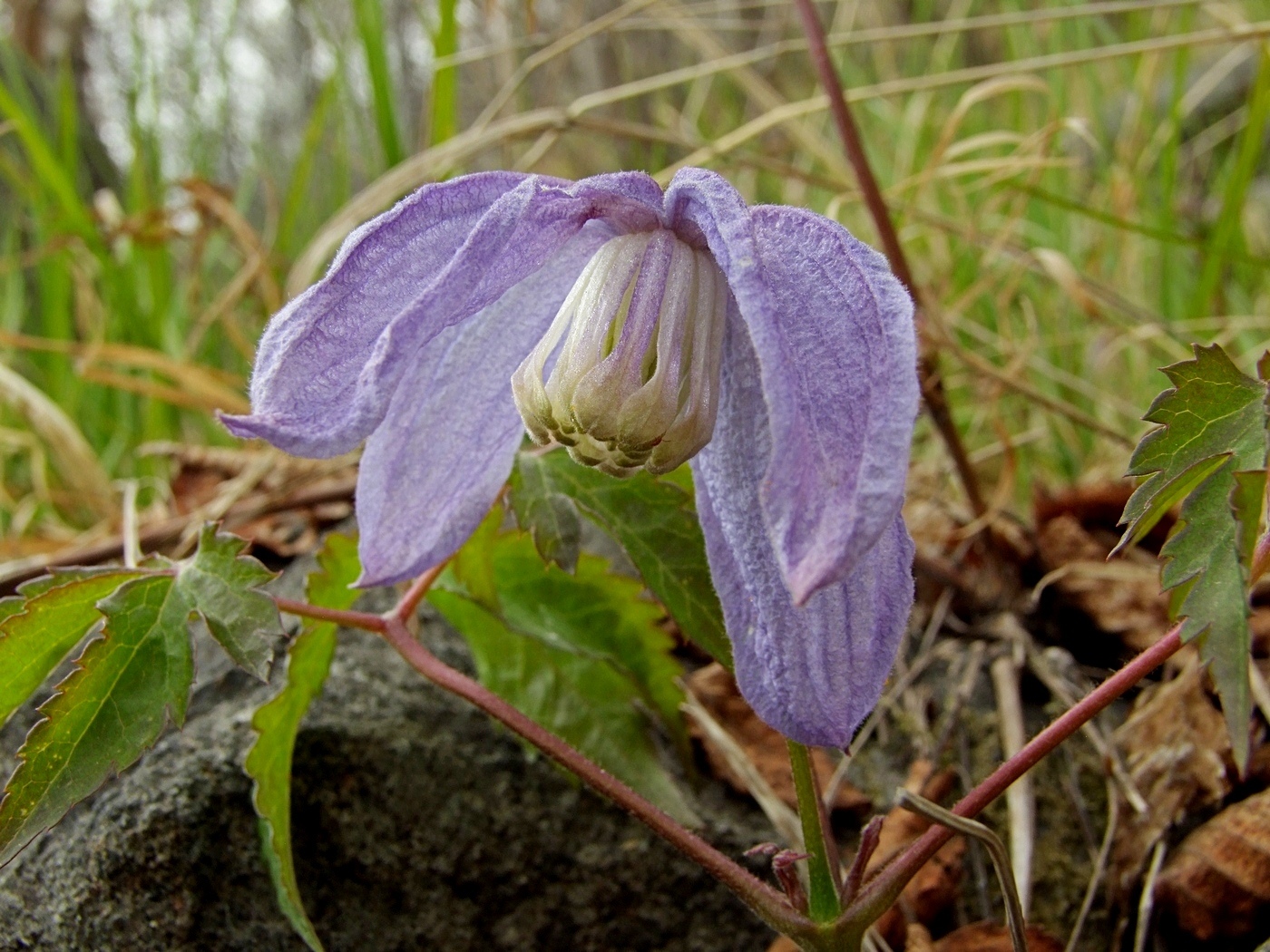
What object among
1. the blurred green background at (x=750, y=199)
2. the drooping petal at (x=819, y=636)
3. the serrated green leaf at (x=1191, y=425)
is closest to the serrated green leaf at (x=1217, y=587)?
the serrated green leaf at (x=1191, y=425)

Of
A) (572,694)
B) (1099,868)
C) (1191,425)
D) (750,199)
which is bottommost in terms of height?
(1099,868)

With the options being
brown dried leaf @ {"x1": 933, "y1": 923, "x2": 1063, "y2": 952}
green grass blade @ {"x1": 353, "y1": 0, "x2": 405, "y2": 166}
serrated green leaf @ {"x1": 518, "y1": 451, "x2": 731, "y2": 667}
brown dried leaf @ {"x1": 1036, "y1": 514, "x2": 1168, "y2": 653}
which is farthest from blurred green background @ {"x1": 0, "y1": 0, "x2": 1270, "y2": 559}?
serrated green leaf @ {"x1": 518, "y1": 451, "x2": 731, "y2": 667}

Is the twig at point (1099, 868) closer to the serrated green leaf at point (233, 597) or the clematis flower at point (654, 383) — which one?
the clematis flower at point (654, 383)

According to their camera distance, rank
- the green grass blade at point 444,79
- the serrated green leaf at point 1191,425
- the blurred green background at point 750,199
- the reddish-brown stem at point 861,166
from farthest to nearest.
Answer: the green grass blade at point 444,79
the blurred green background at point 750,199
the reddish-brown stem at point 861,166
the serrated green leaf at point 1191,425

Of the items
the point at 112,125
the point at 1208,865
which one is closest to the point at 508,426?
the point at 1208,865

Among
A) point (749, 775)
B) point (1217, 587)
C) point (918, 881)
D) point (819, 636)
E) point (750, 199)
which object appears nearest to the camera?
point (1217, 587)

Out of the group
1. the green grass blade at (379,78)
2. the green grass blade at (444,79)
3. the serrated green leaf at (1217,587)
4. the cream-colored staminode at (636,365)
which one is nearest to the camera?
the serrated green leaf at (1217,587)

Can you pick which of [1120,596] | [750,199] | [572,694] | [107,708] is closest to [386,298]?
[107,708]

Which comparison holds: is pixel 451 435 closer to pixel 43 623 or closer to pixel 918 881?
pixel 43 623
